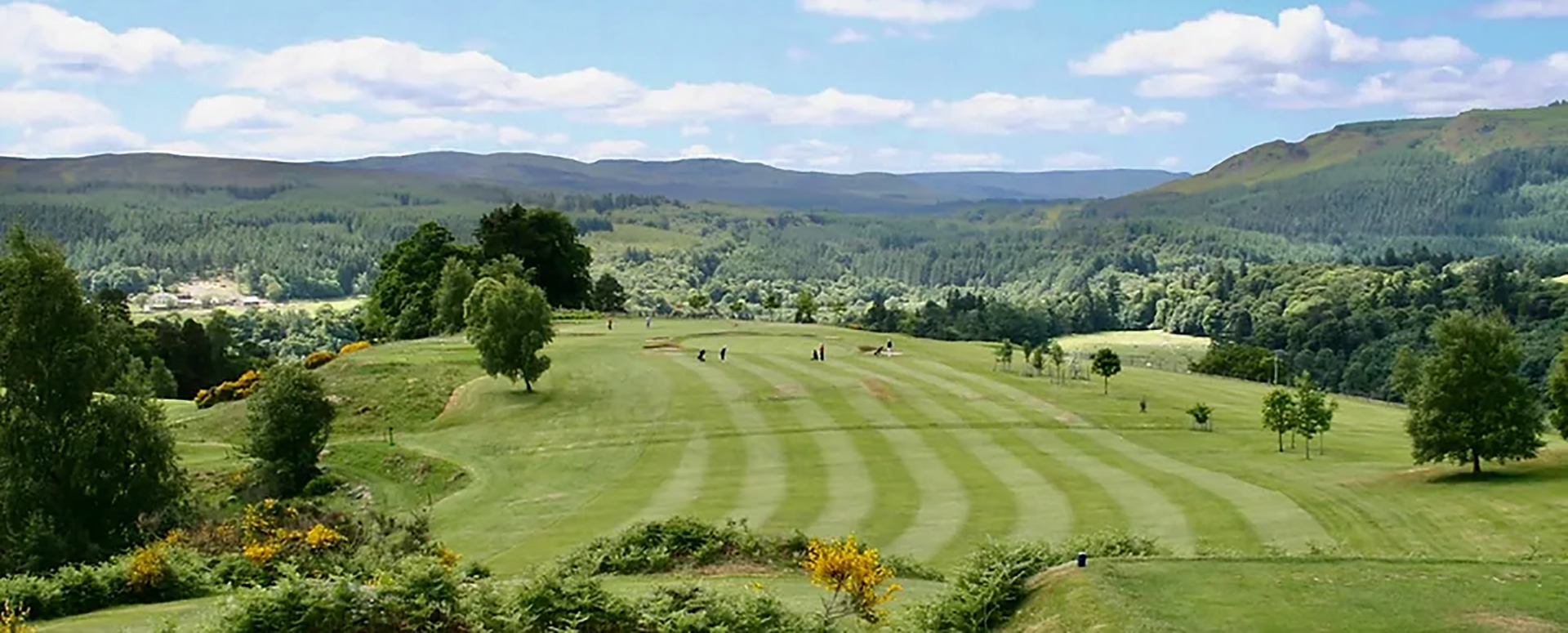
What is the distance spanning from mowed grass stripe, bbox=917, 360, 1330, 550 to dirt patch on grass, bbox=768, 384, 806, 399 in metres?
11.3

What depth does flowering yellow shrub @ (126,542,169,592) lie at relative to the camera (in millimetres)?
23812

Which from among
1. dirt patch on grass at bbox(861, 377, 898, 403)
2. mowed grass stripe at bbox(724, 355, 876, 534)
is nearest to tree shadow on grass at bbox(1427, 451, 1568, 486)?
mowed grass stripe at bbox(724, 355, 876, 534)

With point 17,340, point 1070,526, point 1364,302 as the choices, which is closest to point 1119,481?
point 1070,526

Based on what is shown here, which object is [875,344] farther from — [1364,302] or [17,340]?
[1364,302]

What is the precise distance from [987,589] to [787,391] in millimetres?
46201

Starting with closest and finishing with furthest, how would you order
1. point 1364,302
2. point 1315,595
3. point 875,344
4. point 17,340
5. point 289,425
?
point 1315,595, point 17,340, point 289,425, point 875,344, point 1364,302

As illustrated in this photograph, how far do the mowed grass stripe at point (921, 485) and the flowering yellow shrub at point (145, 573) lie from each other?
16.7m

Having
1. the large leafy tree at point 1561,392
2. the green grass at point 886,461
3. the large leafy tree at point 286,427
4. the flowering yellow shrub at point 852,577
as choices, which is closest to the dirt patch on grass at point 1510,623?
the green grass at point 886,461

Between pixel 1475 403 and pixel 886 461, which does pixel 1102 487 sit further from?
pixel 1475 403

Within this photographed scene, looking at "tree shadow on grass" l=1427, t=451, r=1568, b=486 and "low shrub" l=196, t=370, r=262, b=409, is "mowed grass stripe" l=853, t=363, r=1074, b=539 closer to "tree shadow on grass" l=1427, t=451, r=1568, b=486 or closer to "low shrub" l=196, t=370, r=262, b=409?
"tree shadow on grass" l=1427, t=451, r=1568, b=486

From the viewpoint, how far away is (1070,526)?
35219mm

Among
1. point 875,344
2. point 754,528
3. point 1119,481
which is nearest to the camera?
point 754,528

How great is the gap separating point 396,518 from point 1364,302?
148 meters

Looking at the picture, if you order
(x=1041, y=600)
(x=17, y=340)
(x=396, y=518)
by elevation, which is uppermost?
(x=17, y=340)
